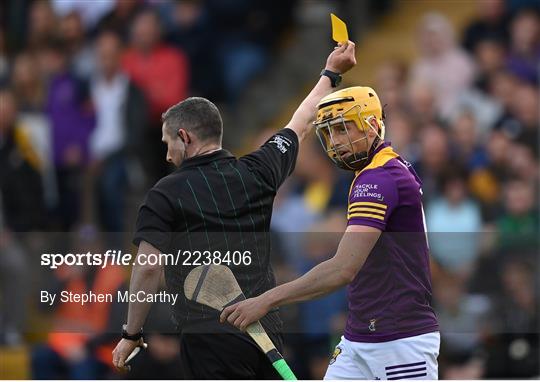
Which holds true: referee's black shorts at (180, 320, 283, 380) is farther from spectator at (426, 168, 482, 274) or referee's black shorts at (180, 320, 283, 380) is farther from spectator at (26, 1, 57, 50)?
spectator at (26, 1, 57, 50)

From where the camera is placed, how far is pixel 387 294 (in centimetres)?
634

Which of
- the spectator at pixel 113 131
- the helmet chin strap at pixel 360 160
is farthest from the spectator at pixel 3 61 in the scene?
the helmet chin strap at pixel 360 160

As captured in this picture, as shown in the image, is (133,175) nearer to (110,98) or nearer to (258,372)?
(110,98)

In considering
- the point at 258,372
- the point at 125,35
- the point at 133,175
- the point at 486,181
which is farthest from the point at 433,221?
the point at 258,372

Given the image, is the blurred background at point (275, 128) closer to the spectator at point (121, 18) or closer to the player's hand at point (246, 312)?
the spectator at point (121, 18)

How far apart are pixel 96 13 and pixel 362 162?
24.1 feet

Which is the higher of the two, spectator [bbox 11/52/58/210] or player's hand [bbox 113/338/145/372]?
spectator [bbox 11/52/58/210]

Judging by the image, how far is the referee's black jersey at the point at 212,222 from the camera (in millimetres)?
6234

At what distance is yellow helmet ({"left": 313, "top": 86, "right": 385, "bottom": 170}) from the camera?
21.0 feet

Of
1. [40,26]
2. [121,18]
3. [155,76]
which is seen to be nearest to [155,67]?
[155,76]

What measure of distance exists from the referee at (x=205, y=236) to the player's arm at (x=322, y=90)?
582 millimetres

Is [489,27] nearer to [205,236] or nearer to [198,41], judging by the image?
[198,41]

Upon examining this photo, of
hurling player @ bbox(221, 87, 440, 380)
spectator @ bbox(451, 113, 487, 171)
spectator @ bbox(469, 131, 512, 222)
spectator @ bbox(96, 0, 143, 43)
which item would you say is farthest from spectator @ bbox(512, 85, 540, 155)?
hurling player @ bbox(221, 87, 440, 380)

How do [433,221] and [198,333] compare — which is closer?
[198,333]
